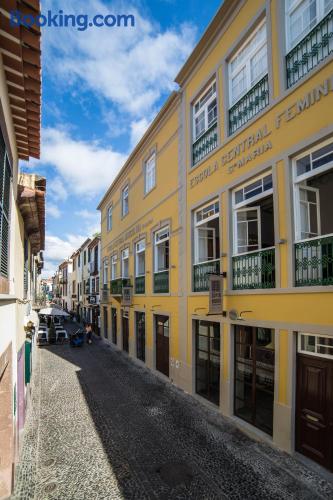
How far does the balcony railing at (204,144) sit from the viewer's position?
9809mm

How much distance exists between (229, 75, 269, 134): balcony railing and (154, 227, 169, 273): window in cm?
580

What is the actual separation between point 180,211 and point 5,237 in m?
7.39

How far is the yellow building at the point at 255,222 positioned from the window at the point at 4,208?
5126mm

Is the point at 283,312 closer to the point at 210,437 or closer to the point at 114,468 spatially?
the point at 210,437

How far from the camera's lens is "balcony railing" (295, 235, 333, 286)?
5922mm

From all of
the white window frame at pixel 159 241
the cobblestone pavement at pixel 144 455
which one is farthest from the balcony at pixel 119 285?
the cobblestone pavement at pixel 144 455

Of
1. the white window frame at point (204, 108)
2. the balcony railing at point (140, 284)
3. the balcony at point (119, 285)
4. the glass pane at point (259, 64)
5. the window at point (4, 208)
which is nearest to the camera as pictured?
the window at point (4, 208)

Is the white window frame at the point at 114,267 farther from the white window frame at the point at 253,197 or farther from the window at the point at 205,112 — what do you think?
the white window frame at the point at 253,197

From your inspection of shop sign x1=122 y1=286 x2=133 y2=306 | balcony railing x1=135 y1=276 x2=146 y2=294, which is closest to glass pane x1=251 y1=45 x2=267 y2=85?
balcony railing x1=135 y1=276 x2=146 y2=294

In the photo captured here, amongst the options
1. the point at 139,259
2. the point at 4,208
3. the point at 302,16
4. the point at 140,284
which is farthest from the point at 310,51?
the point at 139,259

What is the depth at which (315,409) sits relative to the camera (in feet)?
20.1

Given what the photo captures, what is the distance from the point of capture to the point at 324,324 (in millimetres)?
5875

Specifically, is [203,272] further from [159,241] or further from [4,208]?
[4,208]

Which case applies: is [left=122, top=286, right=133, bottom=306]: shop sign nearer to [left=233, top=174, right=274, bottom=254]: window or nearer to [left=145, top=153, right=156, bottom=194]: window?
[left=145, top=153, right=156, bottom=194]: window
